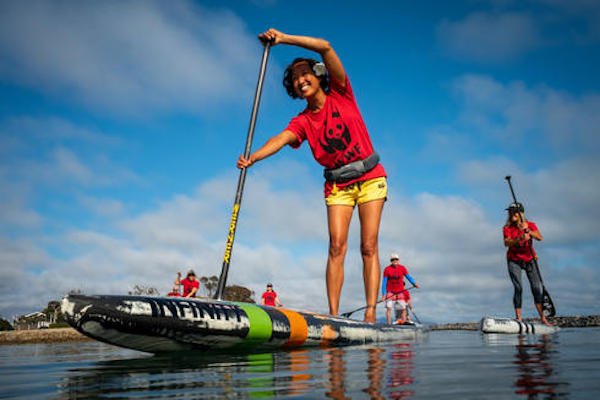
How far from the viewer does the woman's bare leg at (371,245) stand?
14.4 feet

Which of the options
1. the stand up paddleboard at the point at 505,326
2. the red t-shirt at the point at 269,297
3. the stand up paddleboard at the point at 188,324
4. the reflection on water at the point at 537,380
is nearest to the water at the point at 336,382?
the reflection on water at the point at 537,380

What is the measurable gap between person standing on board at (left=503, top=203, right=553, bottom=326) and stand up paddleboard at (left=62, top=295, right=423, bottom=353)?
232 inches

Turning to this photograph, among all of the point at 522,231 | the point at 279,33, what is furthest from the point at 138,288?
the point at 279,33

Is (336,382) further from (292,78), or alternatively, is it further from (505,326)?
(505,326)

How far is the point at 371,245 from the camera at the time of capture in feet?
14.5

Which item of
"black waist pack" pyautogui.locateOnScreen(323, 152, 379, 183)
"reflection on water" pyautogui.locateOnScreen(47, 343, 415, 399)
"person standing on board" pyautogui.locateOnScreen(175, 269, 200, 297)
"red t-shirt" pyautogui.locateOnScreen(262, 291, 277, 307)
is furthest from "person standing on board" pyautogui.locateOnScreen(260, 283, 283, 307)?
"reflection on water" pyautogui.locateOnScreen(47, 343, 415, 399)

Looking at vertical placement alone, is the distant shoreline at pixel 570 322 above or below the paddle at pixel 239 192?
below

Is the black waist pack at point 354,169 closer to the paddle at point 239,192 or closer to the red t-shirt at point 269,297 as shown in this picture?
the paddle at point 239,192

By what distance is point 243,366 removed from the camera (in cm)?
188

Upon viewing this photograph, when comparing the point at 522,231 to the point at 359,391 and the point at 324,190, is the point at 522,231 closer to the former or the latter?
the point at 324,190

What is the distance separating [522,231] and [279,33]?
5.97 metres

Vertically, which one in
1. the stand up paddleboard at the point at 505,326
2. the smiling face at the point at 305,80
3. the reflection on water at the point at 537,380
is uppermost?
the smiling face at the point at 305,80

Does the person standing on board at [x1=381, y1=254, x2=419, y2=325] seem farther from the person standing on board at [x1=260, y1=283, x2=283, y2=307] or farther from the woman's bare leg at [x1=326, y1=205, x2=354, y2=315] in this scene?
the woman's bare leg at [x1=326, y1=205, x2=354, y2=315]

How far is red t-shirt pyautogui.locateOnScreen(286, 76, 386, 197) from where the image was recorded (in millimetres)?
4367
